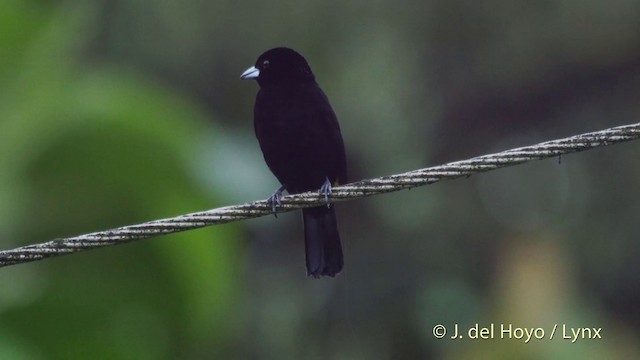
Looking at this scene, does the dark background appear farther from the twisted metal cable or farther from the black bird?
the twisted metal cable

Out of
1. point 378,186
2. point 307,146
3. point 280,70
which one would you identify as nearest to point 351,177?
point 280,70

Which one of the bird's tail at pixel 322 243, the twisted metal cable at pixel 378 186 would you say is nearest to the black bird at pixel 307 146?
the bird's tail at pixel 322 243

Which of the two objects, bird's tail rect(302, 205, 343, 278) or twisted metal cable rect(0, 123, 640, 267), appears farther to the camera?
bird's tail rect(302, 205, 343, 278)

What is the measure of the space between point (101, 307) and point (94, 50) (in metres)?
5.12

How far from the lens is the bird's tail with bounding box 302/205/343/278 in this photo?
221 inches

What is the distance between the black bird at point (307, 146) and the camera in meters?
5.65

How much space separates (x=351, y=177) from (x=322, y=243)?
524cm

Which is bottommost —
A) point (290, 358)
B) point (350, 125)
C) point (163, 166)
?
point (290, 358)

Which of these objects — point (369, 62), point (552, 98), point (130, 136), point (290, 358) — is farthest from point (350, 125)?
point (130, 136)

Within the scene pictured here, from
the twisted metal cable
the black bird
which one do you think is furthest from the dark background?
the twisted metal cable

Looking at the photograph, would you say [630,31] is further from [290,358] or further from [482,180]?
[290,358]

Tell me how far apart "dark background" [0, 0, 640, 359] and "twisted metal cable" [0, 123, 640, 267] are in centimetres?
144

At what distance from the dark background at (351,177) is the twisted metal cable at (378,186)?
1.44 m

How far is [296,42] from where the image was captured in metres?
11.4
